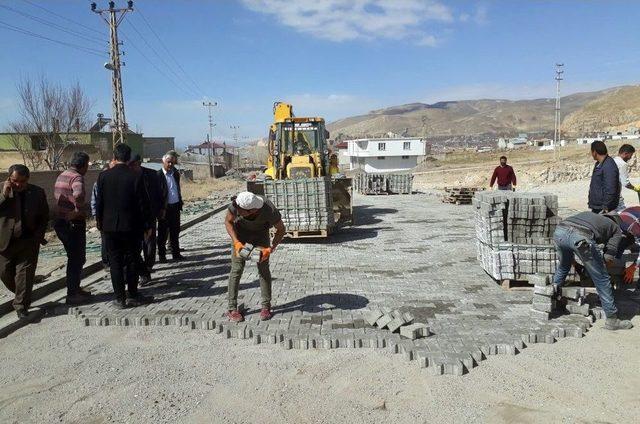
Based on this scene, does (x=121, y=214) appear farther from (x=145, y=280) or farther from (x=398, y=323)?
(x=398, y=323)

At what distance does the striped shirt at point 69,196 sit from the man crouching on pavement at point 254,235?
6.88 ft

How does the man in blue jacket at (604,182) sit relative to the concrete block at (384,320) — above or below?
above

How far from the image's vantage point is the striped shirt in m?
5.65

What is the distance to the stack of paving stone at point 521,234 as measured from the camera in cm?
593

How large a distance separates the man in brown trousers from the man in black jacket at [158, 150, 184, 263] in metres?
2.35

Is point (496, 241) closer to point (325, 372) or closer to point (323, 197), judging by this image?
point (325, 372)

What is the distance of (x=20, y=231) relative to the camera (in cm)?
510

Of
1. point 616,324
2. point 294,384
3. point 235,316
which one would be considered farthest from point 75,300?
point 616,324

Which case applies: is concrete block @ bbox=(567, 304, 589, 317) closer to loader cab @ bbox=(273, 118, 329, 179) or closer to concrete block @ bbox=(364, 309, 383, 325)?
concrete block @ bbox=(364, 309, 383, 325)

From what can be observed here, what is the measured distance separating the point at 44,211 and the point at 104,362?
212 cm

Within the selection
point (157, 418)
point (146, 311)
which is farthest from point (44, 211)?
point (157, 418)

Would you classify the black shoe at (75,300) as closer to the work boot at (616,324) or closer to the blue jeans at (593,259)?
the blue jeans at (593,259)

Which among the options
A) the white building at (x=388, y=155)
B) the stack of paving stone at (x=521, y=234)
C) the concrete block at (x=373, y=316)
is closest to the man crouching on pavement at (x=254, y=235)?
the concrete block at (x=373, y=316)

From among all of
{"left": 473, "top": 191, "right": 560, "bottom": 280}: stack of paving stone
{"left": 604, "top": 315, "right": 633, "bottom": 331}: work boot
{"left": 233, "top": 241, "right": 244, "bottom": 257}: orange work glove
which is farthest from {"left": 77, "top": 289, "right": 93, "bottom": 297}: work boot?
{"left": 604, "top": 315, "right": 633, "bottom": 331}: work boot
